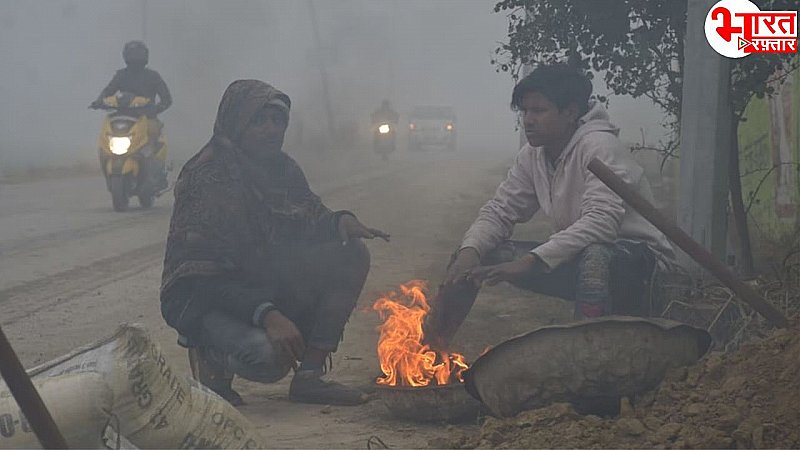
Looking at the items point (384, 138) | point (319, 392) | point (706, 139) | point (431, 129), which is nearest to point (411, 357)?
point (319, 392)

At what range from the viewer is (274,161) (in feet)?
16.0

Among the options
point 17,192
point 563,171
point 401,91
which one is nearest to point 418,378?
point 563,171

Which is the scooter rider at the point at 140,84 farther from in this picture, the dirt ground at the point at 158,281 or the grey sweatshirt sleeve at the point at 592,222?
the grey sweatshirt sleeve at the point at 592,222

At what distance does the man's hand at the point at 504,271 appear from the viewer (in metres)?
4.45

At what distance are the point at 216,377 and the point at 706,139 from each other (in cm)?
312

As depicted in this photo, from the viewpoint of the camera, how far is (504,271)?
4.45m

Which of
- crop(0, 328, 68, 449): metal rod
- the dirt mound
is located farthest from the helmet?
crop(0, 328, 68, 449): metal rod

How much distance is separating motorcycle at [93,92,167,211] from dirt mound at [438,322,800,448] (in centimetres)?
1044

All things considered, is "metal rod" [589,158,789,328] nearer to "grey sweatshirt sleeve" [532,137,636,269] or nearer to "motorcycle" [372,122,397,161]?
"grey sweatshirt sleeve" [532,137,636,269]

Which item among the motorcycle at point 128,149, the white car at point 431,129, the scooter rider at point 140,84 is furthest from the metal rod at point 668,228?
the white car at point 431,129

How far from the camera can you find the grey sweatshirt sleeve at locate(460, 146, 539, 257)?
5180 millimetres

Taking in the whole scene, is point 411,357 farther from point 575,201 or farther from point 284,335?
point 575,201

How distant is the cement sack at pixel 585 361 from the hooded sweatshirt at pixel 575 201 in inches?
33.4

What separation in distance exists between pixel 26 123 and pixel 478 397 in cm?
3482
